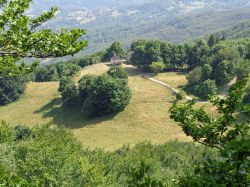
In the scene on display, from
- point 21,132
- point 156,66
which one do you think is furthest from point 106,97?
point 156,66

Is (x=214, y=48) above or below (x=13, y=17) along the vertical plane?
below

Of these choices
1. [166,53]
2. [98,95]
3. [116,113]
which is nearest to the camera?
[116,113]

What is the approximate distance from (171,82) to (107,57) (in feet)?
110

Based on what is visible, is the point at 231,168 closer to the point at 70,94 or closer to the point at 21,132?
the point at 21,132

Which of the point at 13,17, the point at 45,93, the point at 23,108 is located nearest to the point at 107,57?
the point at 45,93

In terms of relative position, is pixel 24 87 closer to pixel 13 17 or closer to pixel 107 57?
pixel 107 57

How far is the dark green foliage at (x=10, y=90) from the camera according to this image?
11945cm

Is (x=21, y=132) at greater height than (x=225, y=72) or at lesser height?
lesser

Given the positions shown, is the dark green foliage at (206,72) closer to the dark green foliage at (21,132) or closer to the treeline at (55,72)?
the treeline at (55,72)

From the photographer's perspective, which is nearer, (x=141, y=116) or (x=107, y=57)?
(x=141, y=116)

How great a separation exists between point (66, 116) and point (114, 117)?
43.8 feet

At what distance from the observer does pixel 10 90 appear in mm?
120062

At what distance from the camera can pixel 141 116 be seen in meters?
98.5

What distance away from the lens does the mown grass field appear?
90.3 m
